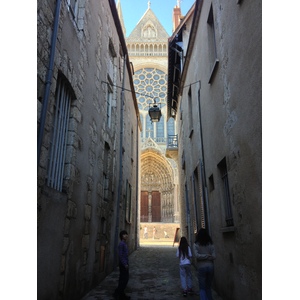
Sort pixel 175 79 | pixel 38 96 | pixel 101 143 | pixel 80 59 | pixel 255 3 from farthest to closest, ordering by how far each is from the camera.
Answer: pixel 175 79
pixel 101 143
pixel 80 59
pixel 38 96
pixel 255 3

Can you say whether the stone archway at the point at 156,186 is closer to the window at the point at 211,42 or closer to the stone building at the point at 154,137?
the stone building at the point at 154,137

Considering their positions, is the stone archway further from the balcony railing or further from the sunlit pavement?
the sunlit pavement

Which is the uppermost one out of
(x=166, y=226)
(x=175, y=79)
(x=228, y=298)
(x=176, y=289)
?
(x=175, y=79)

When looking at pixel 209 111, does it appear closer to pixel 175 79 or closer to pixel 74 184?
pixel 74 184

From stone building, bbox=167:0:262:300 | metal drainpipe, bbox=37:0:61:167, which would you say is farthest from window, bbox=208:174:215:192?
metal drainpipe, bbox=37:0:61:167

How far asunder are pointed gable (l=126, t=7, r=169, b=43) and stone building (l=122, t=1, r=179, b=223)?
0.43ft

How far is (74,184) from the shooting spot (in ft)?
17.6

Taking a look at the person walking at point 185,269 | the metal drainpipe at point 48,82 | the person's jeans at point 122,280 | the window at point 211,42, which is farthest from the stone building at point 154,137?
the metal drainpipe at point 48,82

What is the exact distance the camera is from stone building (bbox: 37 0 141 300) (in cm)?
404

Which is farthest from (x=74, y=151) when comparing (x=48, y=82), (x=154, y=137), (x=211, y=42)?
(x=154, y=137)

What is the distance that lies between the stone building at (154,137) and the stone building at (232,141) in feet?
76.1

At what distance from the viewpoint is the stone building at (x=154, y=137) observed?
3200cm

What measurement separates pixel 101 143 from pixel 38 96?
3.81 m

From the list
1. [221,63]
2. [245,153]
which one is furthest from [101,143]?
[245,153]
